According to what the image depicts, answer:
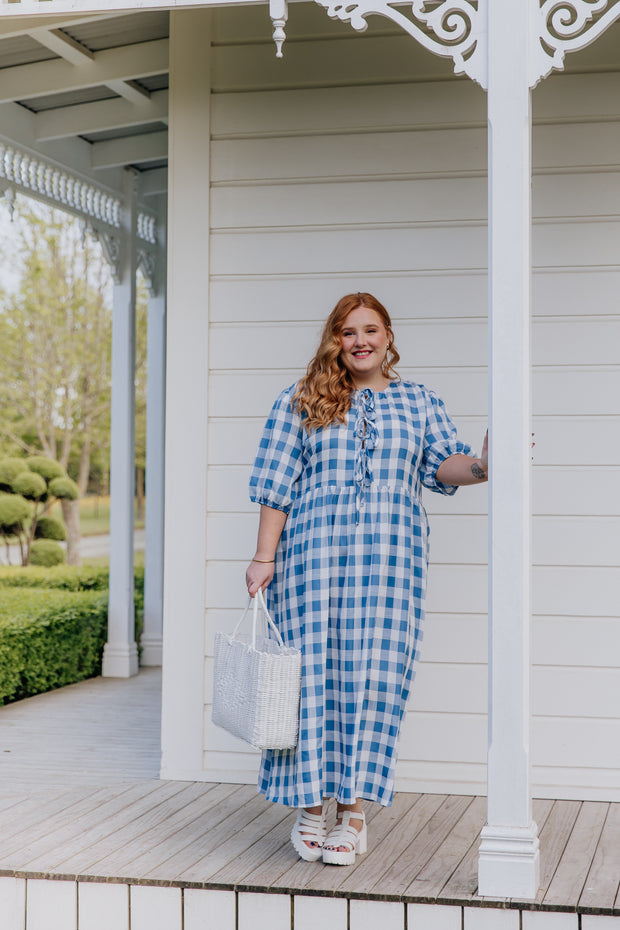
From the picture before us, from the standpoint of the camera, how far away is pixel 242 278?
3844mm

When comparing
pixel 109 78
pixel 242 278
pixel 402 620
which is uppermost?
pixel 109 78

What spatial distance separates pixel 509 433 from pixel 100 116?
3.52 meters

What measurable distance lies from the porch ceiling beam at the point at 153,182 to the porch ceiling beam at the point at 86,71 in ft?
6.16

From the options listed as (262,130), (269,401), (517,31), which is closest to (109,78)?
(262,130)

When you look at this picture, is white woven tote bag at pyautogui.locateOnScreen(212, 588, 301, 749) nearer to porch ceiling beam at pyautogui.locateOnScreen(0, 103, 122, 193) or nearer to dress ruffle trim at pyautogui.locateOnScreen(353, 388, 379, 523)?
dress ruffle trim at pyautogui.locateOnScreen(353, 388, 379, 523)

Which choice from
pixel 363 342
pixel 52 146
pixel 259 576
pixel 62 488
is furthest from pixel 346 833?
pixel 62 488

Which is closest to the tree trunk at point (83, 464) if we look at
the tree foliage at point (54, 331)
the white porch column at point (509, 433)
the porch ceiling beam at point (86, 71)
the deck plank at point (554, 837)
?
the tree foliage at point (54, 331)

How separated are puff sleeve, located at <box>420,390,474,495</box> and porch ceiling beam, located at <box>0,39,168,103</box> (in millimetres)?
2323

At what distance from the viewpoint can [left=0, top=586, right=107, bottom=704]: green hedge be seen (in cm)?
555

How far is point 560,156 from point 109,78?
2094mm

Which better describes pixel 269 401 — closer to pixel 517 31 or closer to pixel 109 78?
pixel 517 31

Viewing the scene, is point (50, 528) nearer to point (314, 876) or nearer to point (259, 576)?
point (259, 576)

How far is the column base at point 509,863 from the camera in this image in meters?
2.60

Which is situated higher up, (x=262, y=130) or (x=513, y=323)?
(x=262, y=130)
